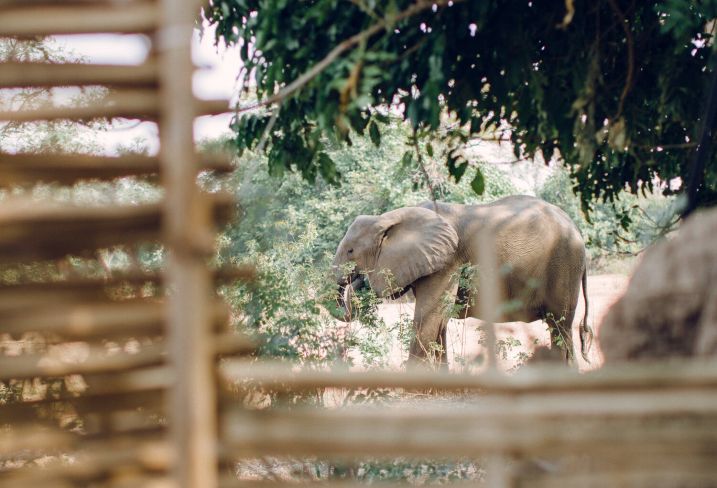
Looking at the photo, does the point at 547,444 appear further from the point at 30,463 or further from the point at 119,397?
the point at 30,463

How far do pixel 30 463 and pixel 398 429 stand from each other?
105 inches

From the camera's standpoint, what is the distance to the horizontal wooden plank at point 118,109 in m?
2.37

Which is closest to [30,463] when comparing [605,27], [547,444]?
[547,444]

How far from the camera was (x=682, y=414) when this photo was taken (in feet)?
7.45

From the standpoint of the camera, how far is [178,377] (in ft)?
7.29

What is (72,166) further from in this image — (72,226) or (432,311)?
(432,311)

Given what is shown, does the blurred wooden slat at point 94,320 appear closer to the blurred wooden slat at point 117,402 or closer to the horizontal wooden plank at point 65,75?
the blurred wooden slat at point 117,402

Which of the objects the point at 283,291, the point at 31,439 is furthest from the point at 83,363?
the point at 283,291

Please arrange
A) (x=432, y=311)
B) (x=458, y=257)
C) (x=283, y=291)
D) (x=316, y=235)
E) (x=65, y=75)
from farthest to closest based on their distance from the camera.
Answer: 1. (x=458, y=257)
2. (x=316, y=235)
3. (x=432, y=311)
4. (x=283, y=291)
5. (x=65, y=75)

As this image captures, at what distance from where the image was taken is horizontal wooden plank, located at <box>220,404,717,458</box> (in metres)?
2.30

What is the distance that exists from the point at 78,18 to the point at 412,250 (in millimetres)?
7725

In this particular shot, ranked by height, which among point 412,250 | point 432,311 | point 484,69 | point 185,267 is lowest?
point 432,311

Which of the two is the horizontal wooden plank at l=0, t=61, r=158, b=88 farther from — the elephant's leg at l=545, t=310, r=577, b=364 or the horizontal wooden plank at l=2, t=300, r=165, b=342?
the elephant's leg at l=545, t=310, r=577, b=364

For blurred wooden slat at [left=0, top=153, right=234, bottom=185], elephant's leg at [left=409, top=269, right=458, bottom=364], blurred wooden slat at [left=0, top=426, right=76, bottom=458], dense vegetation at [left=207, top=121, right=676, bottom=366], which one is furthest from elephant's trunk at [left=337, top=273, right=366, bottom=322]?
blurred wooden slat at [left=0, top=153, right=234, bottom=185]
